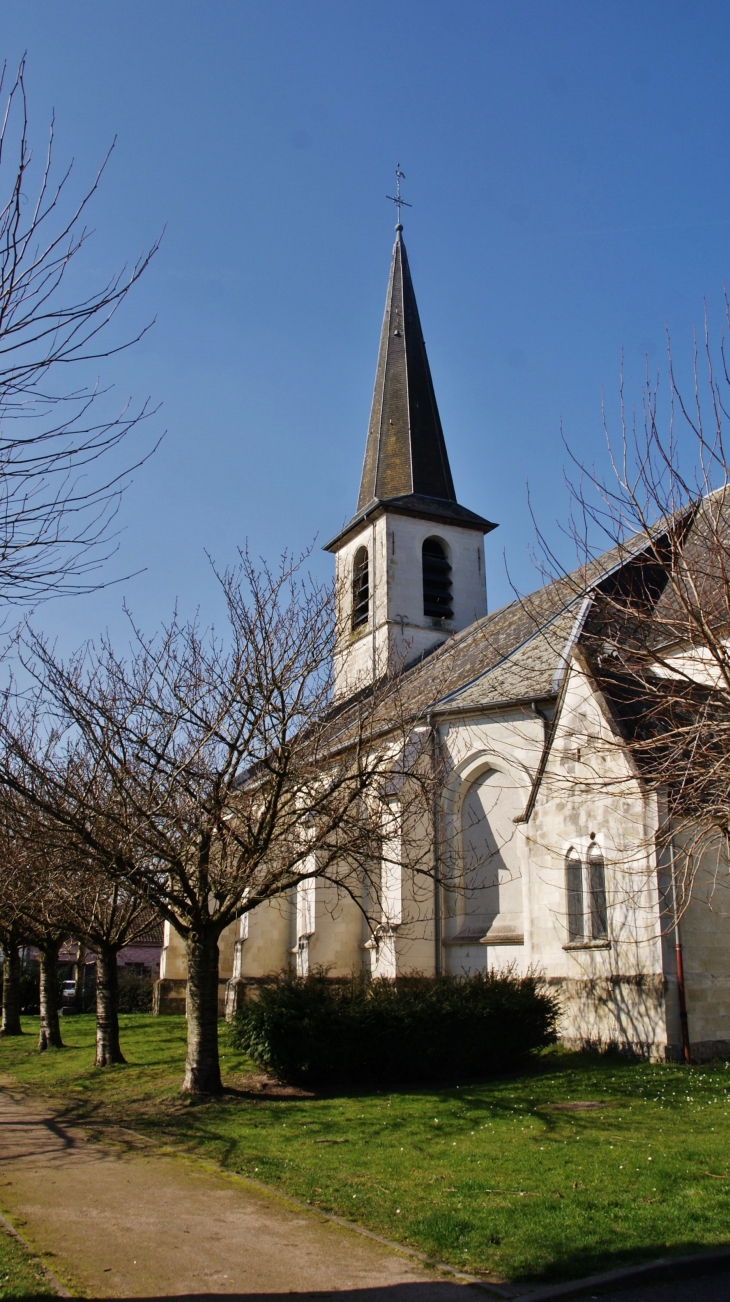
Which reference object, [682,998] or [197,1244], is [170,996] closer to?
[682,998]

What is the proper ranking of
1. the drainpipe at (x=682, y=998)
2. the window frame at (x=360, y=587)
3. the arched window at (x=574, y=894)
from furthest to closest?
the window frame at (x=360, y=587)
the arched window at (x=574, y=894)
the drainpipe at (x=682, y=998)

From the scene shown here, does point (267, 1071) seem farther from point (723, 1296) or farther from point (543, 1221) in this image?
point (723, 1296)

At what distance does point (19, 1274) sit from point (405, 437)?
3141 cm

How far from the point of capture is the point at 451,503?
113 feet

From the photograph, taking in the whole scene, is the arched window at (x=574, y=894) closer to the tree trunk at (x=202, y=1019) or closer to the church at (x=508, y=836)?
the church at (x=508, y=836)

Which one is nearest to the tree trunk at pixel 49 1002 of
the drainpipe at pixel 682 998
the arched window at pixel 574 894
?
the arched window at pixel 574 894

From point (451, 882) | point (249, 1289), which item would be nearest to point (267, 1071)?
point (451, 882)

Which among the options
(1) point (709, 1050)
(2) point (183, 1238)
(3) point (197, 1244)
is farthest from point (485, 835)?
(3) point (197, 1244)

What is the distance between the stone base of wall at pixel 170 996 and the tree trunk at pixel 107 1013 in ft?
32.3

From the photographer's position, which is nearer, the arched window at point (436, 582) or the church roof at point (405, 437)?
the arched window at point (436, 582)

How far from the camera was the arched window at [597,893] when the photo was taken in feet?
51.9

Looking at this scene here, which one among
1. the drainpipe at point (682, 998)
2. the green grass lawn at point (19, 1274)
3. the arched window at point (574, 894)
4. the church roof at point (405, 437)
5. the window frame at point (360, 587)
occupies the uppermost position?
the church roof at point (405, 437)

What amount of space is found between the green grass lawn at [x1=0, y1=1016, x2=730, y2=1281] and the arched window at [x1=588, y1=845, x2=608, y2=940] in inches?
76.8

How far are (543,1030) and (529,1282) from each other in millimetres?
8679
